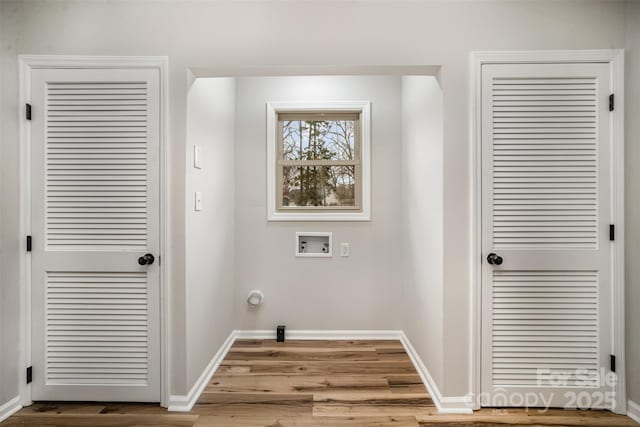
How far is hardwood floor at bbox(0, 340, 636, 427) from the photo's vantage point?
1.94 meters

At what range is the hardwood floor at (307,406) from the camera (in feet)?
6.36

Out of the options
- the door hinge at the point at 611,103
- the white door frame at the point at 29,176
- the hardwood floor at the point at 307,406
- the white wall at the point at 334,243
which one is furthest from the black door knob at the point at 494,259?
the white door frame at the point at 29,176

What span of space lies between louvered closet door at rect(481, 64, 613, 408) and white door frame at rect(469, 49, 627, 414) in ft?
0.12

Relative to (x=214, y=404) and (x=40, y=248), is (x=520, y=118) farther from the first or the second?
(x=40, y=248)

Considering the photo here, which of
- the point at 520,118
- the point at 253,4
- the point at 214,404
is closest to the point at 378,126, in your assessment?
the point at 520,118

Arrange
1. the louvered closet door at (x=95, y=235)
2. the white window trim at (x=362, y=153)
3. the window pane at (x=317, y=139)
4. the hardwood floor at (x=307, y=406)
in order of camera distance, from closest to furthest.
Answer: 1. the hardwood floor at (x=307, y=406)
2. the louvered closet door at (x=95, y=235)
3. the white window trim at (x=362, y=153)
4. the window pane at (x=317, y=139)

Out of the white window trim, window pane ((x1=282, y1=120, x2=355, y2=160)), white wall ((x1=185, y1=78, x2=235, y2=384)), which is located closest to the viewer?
white wall ((x1=185, y1=78, x2=235, y2=384))

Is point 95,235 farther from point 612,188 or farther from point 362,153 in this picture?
point 612,188

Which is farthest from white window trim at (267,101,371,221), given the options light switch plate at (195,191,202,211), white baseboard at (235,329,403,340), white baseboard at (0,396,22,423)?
white baseboard at (0,396,22,423)

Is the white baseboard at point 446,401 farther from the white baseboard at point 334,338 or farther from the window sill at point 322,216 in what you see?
the window sill at point 322,216

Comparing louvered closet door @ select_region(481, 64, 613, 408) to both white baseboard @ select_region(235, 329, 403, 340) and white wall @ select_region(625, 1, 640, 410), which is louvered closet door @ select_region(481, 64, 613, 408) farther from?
white baseboard @ select_region(235, 329, 403, 340)

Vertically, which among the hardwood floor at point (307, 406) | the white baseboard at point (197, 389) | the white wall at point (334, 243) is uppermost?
the white wall at point (334, 243)

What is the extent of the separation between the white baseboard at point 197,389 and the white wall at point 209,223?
2.2 inches

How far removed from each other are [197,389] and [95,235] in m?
1.18
